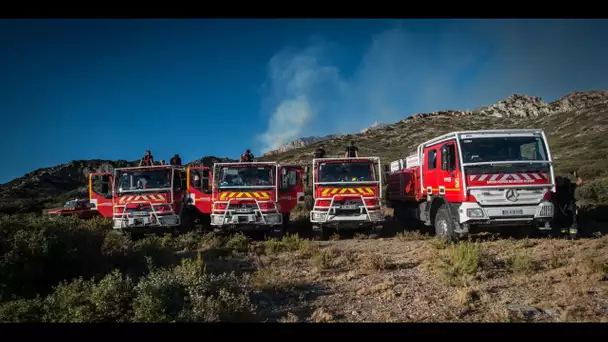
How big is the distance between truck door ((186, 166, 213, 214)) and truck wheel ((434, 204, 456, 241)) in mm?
6776

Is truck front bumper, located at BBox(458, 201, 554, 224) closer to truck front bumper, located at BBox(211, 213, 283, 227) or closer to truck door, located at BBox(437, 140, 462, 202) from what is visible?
truck door, located at BBox(437, 140, 462, 202)

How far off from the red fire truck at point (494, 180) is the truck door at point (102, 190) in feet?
30.6

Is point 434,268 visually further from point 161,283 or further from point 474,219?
point 161,283

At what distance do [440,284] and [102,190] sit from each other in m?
9.66

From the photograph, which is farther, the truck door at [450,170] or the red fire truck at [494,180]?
the truck door at [450,170]

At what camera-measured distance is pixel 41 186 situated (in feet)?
104

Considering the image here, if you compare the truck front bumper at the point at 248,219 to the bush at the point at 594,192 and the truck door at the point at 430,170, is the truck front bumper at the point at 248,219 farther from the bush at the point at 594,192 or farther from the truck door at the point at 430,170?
the bush at the point at 594,192

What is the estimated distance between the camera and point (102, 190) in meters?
11.3

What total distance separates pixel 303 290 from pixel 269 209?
4.88 m

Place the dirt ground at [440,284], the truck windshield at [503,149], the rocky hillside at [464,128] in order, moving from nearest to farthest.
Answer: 1. the dirt ground at [440,284]
2. the truck windshield at [503,149]
3. the rocky hillside at [464,128]

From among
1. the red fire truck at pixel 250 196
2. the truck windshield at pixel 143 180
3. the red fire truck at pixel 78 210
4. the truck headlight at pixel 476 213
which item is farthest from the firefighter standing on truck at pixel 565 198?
the red fire truck at pixel 78 210

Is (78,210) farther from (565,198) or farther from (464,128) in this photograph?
(464,128)

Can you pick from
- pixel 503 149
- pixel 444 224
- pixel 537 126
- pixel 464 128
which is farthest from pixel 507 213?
pixel 464 128

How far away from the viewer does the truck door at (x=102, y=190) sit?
445 inches
